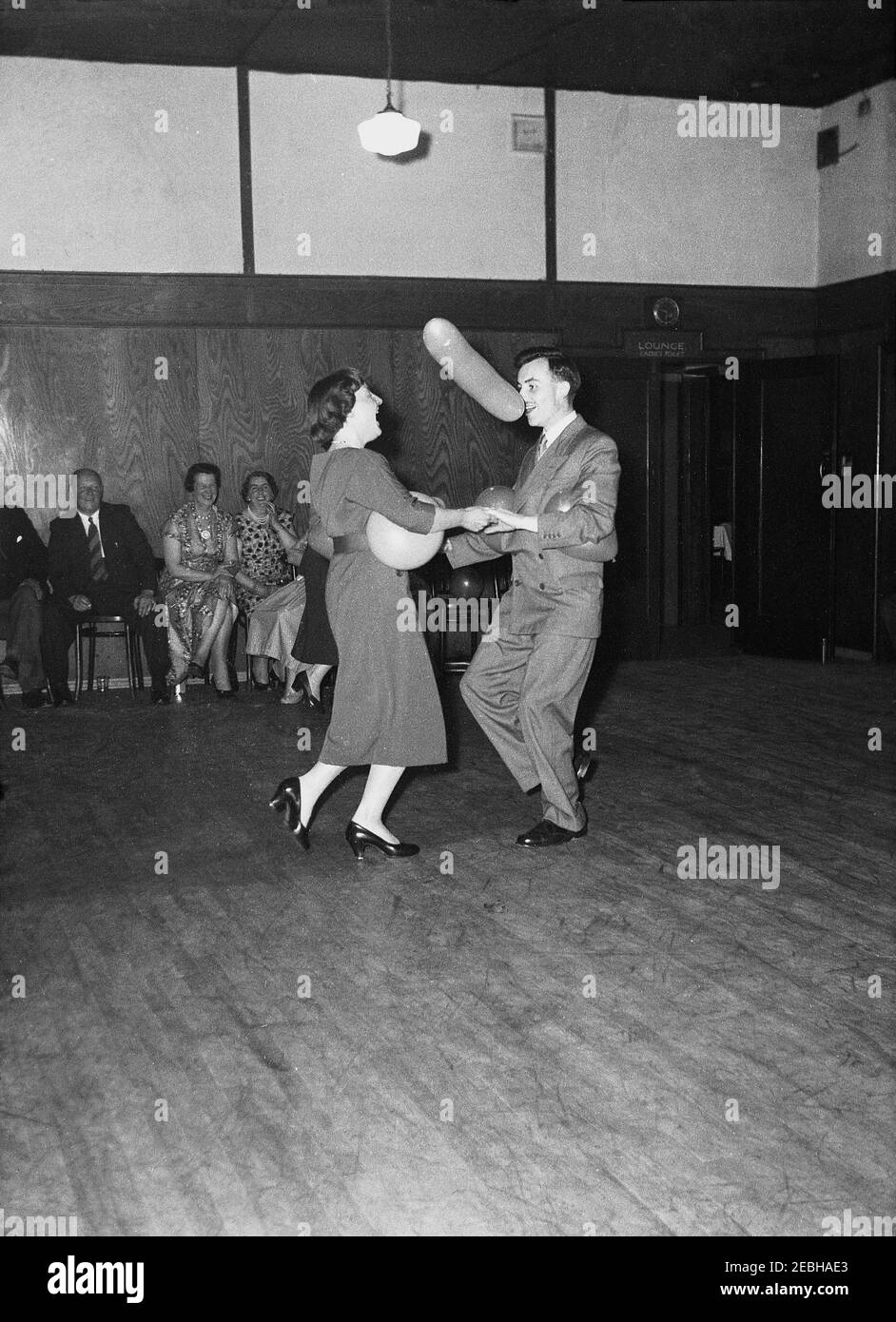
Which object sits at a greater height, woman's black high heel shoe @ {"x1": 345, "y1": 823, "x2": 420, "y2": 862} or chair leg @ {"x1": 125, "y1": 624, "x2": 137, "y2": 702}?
chair leg @ {"x1": 125, "y1": 624, "x2": 137, "y2": 702}

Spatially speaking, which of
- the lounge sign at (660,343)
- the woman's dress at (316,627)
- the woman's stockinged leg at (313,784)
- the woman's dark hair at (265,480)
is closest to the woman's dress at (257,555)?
the woman's dark hair at (265,480)

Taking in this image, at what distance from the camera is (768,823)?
492 cm

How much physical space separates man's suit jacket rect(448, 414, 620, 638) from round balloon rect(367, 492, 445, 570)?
35 cm

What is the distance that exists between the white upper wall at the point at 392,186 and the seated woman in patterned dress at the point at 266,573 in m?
1.51

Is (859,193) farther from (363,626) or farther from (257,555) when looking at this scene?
(363,626)

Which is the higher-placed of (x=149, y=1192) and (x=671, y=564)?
(x=671, y=564)

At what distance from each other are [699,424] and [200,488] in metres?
4.45

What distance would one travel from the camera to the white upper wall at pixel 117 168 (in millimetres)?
7930

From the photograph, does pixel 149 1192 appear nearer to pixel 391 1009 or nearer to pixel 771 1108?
pixel 391 1009

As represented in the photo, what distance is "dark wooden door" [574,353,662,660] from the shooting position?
29.5ft

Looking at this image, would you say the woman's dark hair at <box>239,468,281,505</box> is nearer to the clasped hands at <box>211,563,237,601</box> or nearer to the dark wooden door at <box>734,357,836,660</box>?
the clasped hands at <box>211,563,237,601</box>

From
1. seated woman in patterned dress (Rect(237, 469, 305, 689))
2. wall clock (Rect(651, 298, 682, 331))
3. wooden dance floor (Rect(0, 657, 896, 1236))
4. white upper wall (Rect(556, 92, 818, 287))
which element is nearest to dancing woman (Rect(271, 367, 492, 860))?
wooden dance floor (Rect(0, 657, 896, 1236))

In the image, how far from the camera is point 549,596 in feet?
14.7
